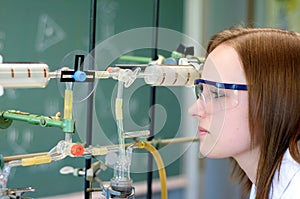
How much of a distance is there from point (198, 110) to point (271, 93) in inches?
6.3

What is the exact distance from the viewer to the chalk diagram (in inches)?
69.6

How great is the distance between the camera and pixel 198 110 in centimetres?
104

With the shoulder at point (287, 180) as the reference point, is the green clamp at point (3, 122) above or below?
above

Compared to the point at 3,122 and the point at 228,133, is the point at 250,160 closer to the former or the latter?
the point at 228,133

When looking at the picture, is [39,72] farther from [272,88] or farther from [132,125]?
[272,88]

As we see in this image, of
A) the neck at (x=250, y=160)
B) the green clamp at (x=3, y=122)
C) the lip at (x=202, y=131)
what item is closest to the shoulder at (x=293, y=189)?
the neck at (x=250, y=160)

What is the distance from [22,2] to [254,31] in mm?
966

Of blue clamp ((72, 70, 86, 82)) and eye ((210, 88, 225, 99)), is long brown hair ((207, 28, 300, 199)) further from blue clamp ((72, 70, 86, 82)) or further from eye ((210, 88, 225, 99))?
blue clamp ((72, 70, 86, 82))

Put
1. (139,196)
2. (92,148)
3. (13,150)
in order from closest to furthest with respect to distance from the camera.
→ (92,148), (13,150), (139,196)

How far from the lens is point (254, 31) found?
3.58 ft

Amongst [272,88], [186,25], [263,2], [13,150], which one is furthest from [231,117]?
[263,2]

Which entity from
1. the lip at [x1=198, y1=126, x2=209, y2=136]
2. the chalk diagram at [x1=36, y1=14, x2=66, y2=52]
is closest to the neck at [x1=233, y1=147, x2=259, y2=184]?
the lip at [x1=198, y1=126, x2=209, y2=136]

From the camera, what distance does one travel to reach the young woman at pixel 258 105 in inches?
39.7

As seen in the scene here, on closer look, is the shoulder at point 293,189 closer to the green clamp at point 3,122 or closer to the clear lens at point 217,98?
the clear lens at point 217,98
